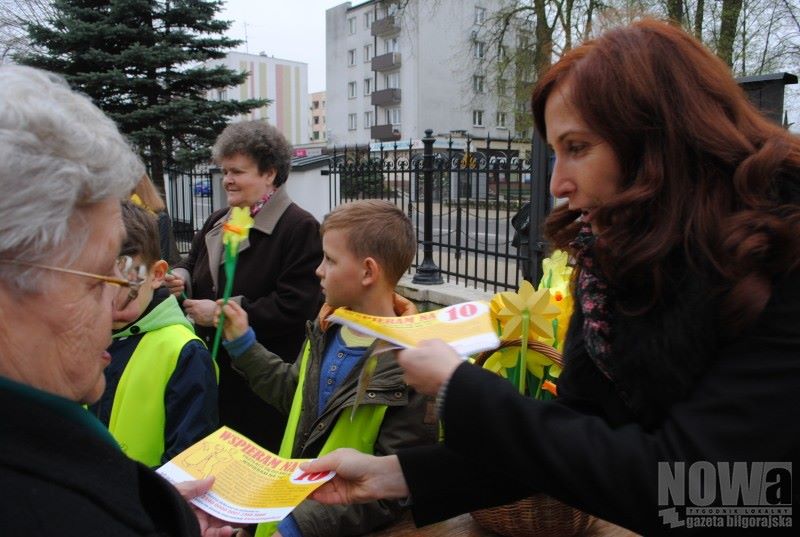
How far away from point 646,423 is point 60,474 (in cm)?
96

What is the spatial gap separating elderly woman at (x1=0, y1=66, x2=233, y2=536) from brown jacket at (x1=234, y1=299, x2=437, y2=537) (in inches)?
28.1

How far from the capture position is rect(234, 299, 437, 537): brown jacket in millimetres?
1694

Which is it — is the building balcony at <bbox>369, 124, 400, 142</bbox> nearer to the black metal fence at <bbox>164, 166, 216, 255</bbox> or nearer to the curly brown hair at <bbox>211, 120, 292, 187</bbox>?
the black metal fence at <bbox>164, 166, 216, 255</bbox>

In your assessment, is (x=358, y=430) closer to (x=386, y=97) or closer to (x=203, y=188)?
(x=203, y=188)

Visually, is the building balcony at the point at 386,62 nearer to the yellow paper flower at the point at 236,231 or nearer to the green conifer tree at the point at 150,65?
the green conifer tree at the point at 150,65

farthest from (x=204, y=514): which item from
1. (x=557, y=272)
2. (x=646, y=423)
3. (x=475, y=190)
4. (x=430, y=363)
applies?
(x=475, y=190)

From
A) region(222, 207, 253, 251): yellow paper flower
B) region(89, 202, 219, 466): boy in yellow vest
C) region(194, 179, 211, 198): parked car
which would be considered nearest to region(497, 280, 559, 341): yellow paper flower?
region(89, 202, 219, 466): boy in yellow vest

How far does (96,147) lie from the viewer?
97cm

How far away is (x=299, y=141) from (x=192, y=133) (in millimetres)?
55684

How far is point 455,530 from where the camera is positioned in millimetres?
1868

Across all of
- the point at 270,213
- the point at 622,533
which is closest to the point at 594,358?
the point at 622,533

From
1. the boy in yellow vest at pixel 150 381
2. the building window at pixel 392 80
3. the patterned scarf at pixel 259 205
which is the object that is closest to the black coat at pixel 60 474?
the boy in yellow vest at pixel 150 381

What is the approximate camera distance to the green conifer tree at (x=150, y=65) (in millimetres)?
10844

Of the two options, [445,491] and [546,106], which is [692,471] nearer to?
[445,491]
